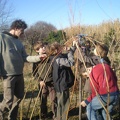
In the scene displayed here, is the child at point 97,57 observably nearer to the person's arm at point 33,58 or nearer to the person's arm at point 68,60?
the person's arm at point 68,60

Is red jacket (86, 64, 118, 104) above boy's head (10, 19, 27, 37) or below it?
below

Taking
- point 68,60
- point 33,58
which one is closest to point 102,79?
point 68,60

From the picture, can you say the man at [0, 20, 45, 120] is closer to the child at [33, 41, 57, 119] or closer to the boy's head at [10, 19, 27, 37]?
the boy's head at [10, 19, 27, 37]

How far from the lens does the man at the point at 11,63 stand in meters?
3.23

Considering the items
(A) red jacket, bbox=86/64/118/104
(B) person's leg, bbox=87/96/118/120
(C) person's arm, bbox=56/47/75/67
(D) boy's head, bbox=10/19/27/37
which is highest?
(D) boy's head, bbox=10/19/27/37

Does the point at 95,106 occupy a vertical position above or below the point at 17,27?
below

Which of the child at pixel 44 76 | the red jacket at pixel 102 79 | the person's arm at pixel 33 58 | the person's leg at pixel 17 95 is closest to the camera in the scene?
the red jacket at pixel 102 79

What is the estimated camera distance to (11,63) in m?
3.27

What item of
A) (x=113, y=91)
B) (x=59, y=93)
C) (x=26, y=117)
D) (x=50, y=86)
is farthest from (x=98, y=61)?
(x=26, y=117)

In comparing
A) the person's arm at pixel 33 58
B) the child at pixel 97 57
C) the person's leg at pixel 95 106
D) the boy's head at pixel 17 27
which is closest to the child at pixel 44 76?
the person's arm at pixel 33 58

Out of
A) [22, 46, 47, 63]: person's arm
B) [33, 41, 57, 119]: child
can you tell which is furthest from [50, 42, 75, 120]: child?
[33, 41, 57, 119]: child

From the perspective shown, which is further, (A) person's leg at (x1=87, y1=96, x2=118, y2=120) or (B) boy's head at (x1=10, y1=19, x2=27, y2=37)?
(B) boy's head at (x1=10, y1=19, x2=27, y2=37)

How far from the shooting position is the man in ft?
10.6

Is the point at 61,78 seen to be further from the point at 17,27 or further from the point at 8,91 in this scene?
the point at 17,27
